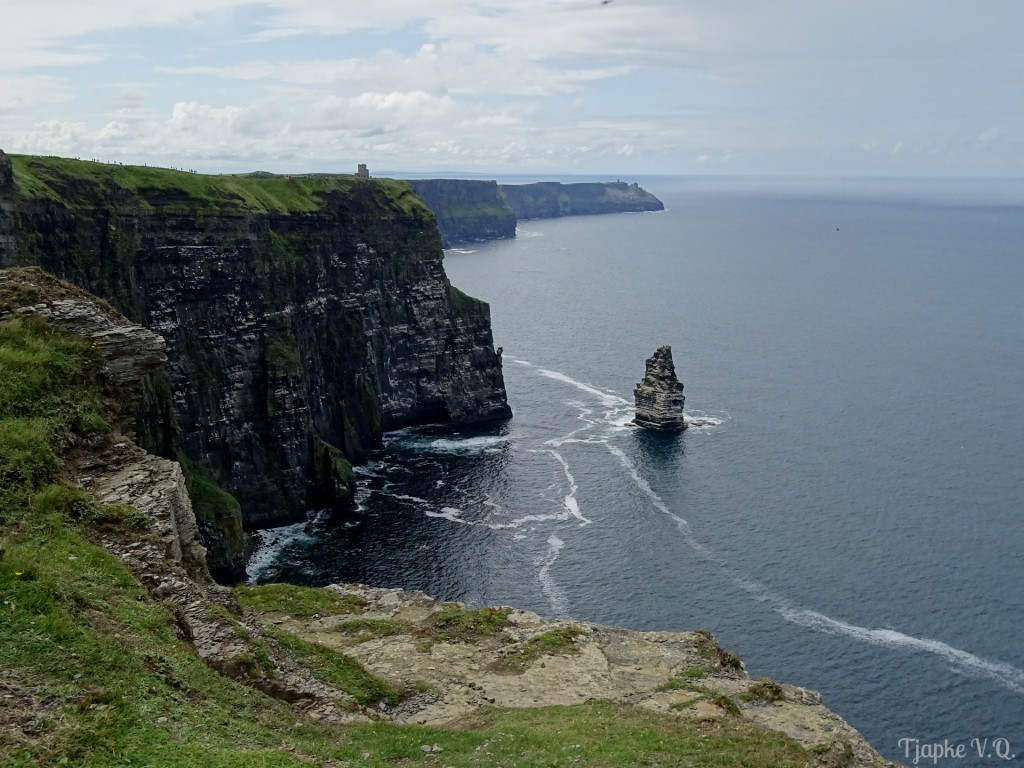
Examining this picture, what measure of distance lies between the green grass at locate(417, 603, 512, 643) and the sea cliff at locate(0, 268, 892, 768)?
132 mm

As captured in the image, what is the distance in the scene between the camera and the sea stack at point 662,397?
408ft

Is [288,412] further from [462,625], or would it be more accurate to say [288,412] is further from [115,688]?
[115,688]

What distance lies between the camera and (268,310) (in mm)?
100750

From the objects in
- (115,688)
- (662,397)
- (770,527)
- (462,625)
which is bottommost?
(770,527)

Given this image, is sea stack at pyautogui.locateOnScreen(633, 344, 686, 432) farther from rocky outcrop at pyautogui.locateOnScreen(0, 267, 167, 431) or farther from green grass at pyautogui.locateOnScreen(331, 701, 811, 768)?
rocky outcrop at pyautogui.locateOnScreen(0, 267, 167, 431)

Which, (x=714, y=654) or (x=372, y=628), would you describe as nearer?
(x=714, y=654)

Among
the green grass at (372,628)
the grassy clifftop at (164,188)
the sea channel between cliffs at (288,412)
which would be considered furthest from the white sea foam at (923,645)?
the grassy clifftop at (164,188)

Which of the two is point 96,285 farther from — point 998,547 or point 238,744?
point 998,547

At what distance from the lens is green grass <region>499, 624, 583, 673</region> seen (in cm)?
3994

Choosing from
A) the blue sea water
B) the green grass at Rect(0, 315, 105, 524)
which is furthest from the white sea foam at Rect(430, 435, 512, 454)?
the green grass at Rect(0, 315, 105, 524)

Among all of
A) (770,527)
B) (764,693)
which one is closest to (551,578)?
(770,527)

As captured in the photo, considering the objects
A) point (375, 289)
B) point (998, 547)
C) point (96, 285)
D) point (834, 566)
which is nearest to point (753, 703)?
point (834, 566)

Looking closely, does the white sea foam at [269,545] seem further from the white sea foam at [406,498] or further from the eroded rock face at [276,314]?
the white sea foam at [406,498]

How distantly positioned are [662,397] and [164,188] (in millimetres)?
67802
